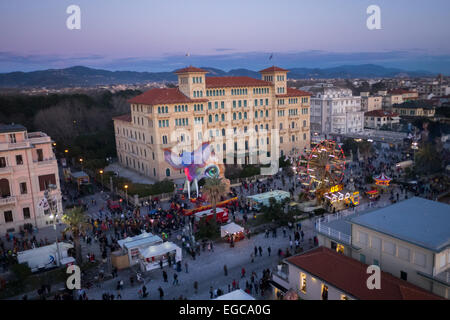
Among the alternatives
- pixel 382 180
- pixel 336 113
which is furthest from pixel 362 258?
pixel 336 113

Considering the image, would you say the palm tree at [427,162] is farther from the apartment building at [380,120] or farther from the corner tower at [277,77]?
the apartment building at [380,120]

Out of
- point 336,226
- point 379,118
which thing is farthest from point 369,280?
point 379,118

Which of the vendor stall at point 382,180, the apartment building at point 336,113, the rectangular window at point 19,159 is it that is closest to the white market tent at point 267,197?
the vendor stall at point 382,180

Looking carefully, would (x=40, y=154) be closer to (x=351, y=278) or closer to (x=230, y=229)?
(x=230, y=229)

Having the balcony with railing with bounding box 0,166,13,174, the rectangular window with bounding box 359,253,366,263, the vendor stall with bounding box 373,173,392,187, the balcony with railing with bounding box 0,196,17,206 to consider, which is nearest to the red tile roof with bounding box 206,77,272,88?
the vendor stall with bounding box 373,173,392,187

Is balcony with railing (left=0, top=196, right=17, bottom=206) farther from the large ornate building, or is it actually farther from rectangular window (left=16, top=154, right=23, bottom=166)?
the large ornate building
